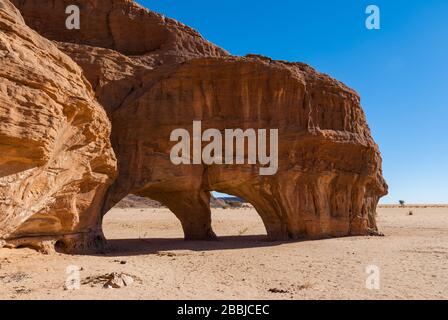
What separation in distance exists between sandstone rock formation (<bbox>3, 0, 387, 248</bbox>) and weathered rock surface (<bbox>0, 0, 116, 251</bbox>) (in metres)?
3.28

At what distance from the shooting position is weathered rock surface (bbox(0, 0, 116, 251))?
350 inches

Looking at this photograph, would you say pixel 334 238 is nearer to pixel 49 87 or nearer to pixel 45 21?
pixel 49 87

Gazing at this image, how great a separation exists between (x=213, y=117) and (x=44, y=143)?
10787 millimetres

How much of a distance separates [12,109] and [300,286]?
314 inches

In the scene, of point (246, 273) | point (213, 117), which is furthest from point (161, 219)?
point (246, 273)

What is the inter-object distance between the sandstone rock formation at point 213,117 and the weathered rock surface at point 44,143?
10.7ft

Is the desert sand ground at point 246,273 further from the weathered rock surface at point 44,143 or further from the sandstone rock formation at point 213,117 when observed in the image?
the sandstone rock formation at point 213,117

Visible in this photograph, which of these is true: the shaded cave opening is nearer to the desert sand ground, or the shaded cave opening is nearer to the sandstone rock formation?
the sandstone rock formation

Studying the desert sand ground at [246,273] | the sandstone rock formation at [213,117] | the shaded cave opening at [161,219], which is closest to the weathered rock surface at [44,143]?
the desert sand ground at [246,273]

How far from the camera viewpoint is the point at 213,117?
19.3 metres

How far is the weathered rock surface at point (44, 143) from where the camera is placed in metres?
8.90

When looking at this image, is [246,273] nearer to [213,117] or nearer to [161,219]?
[213,117]
